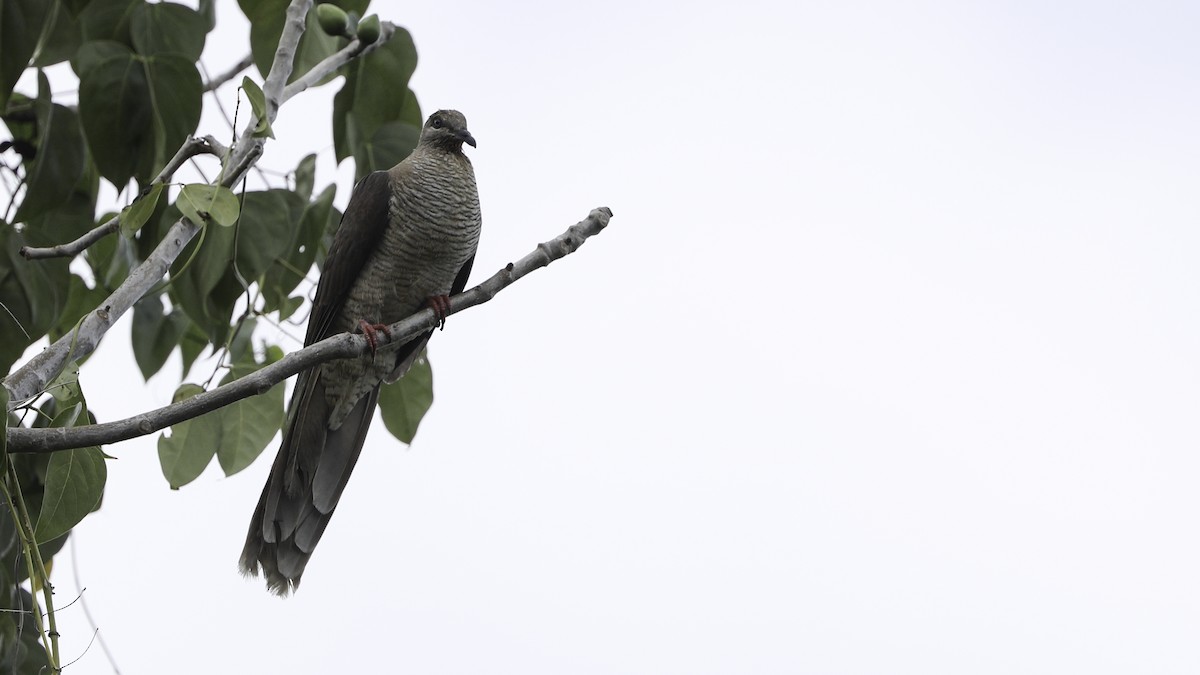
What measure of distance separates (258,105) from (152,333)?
1216 millimetres

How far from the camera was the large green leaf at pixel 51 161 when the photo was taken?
2.57 metres

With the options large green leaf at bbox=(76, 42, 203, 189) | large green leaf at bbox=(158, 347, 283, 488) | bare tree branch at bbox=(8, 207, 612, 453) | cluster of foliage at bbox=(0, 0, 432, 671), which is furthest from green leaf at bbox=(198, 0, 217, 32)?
bare tree branch at bbox=(8, 207, 612, 453)

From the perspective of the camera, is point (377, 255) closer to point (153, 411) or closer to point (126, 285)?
point (126, 285)

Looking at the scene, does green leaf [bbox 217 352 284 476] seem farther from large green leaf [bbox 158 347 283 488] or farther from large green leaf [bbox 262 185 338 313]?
large green leaf [bbox 262 185 338 313]

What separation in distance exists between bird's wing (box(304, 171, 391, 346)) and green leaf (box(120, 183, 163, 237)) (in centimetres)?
154

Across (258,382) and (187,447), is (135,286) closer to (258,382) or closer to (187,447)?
(258,382)

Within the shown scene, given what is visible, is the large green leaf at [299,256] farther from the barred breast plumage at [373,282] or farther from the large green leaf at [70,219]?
the large green leaf at [70,219]

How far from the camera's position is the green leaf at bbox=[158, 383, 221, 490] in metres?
2.78

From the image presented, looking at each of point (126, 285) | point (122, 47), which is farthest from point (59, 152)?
point (126, 285)

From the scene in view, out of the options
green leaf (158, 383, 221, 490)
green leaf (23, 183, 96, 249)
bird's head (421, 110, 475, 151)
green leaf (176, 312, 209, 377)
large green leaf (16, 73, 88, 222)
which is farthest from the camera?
bird's head (421, 110, 475, 151)

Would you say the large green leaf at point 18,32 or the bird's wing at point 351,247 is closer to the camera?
the large green leaf at point 18,32

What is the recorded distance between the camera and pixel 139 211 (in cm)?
209

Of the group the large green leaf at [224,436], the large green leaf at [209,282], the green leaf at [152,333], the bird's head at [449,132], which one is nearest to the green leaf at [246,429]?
the large green leaf at [224,436]

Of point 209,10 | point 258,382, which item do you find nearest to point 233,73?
point 209,10
